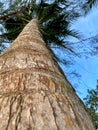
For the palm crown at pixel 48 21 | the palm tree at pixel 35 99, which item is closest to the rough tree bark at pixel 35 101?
the palm tree at pixel 35 99

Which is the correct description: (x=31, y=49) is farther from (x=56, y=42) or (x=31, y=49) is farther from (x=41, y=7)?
(x=41, y=7)

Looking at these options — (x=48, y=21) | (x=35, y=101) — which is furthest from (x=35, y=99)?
Answer: (x=48, y=21)

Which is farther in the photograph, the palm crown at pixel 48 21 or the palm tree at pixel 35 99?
the palm crown at pixel 48 21

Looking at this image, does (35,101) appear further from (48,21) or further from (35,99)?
(48,21)

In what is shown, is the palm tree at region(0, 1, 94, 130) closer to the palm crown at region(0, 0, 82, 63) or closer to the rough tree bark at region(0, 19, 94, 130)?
the rough tree bark at region(0, 19, 94, 130)

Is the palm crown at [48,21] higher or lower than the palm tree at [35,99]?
lower

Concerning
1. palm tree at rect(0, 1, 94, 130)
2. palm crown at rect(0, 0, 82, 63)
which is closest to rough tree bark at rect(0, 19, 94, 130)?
palm tree at rect(0, 1, 94, 130)

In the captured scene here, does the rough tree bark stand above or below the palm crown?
above

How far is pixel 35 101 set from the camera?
3.63 feet

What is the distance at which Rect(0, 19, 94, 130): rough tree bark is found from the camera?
98 cm

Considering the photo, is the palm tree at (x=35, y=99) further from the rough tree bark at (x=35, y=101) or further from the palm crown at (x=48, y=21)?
the palm crown at (x=48, y=21)

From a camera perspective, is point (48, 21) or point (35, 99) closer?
point (35, 99)

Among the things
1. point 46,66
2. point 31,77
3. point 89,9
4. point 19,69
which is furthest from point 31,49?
point 89,9

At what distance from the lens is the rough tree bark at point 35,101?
0.98 metres
